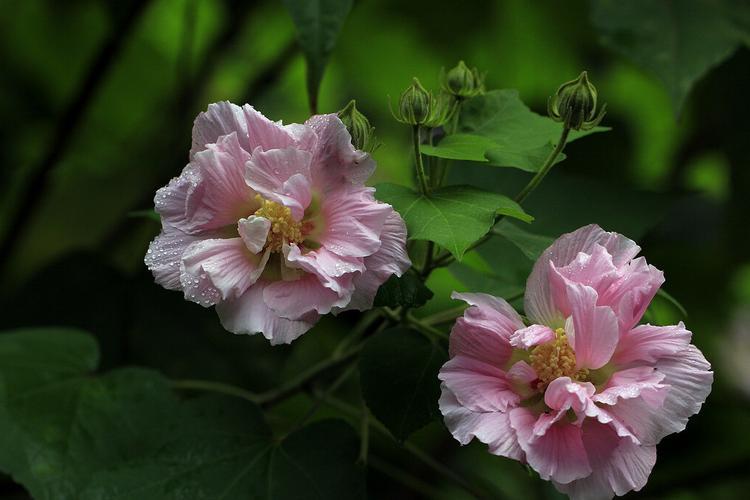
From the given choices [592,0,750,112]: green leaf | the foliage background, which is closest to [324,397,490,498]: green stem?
the foliage background

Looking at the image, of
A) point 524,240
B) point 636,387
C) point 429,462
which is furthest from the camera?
point 429,462

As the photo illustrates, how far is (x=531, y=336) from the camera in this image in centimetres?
51

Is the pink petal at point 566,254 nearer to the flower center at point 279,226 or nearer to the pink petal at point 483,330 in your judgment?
the pink petal at point 483,330

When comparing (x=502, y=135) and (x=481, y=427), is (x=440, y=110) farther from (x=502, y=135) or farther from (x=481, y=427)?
(x=481, y=427)

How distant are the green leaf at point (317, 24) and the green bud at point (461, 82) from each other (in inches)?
5.2

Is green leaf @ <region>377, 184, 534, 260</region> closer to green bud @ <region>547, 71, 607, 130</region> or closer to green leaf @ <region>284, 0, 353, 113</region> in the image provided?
green bud @ <region>547, 71, 607, 130</region>

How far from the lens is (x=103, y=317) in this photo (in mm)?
991

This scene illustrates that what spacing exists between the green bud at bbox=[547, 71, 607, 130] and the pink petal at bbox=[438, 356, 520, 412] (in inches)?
6.1

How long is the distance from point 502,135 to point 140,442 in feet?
1.15

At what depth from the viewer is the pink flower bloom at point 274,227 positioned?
1.70 feet

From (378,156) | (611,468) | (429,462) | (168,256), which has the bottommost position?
(378,156)

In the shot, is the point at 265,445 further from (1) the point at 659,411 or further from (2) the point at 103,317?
(2) the point at 103,317

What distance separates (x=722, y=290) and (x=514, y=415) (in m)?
0.91

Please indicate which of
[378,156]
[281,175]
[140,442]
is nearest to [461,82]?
[281,175]
